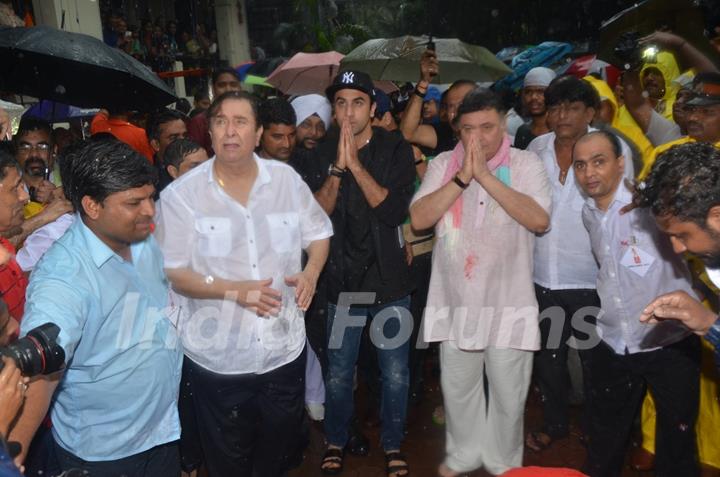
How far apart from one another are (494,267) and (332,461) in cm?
173

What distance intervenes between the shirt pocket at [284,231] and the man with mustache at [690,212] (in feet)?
5.76

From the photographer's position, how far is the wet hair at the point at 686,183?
261cm

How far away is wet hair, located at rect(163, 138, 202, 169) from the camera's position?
13.8ft

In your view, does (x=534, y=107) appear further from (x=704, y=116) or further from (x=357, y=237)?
(x=357, y=237)

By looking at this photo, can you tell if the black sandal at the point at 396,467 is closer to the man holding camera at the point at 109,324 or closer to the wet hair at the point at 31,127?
the man holding camera at the point at 109,324

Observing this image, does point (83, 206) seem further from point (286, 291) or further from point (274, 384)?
point (274, 384)

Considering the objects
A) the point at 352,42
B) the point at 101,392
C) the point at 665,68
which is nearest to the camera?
the point at 101,392

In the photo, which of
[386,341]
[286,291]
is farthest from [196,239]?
[386,341]

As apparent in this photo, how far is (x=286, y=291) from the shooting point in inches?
136

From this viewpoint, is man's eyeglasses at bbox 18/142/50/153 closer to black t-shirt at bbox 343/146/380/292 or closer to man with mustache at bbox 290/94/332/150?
man with mustache at bbox 290/94/332/150

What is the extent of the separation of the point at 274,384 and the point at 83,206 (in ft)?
4.67

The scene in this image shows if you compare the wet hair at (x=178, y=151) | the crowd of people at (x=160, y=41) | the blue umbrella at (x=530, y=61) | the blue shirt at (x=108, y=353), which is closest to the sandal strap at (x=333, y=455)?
the blue shirt at (x=108, y=353)

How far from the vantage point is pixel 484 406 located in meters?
4.07

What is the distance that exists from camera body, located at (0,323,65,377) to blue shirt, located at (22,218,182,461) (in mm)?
317
